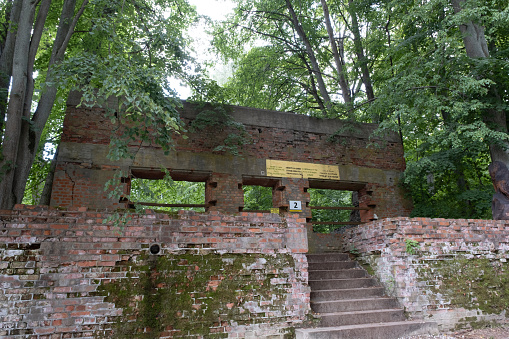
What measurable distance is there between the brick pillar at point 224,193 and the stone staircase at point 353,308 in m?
2.39

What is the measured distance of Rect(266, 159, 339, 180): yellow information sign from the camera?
8.80 meters

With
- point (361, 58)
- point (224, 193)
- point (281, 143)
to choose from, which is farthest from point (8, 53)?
point (361, 58)

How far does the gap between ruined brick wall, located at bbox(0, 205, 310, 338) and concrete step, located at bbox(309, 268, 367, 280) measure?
1.39m

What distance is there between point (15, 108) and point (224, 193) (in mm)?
4519

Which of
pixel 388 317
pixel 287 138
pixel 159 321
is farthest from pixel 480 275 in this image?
pixel 159 321

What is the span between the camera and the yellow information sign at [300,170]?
8797 mm

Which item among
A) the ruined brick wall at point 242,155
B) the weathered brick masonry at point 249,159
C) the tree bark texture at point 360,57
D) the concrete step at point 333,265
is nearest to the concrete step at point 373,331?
the concrete step at point 333,265

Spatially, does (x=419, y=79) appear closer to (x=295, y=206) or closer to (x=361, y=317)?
(x=295, y=206)

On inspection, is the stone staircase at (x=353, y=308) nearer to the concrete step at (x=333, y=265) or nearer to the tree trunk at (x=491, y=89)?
the concrete step at (x=333, y=265)

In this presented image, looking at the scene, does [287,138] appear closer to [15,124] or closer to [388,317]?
[388,317]

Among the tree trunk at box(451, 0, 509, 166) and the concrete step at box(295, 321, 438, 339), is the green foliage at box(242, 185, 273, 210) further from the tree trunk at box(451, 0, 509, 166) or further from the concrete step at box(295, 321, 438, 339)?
the concrete step at box(295, 321, 438, 339)

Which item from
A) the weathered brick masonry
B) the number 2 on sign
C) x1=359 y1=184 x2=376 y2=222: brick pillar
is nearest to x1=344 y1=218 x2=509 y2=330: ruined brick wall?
the number 2 on sign

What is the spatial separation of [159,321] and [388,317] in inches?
145

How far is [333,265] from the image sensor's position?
707 centimetres
